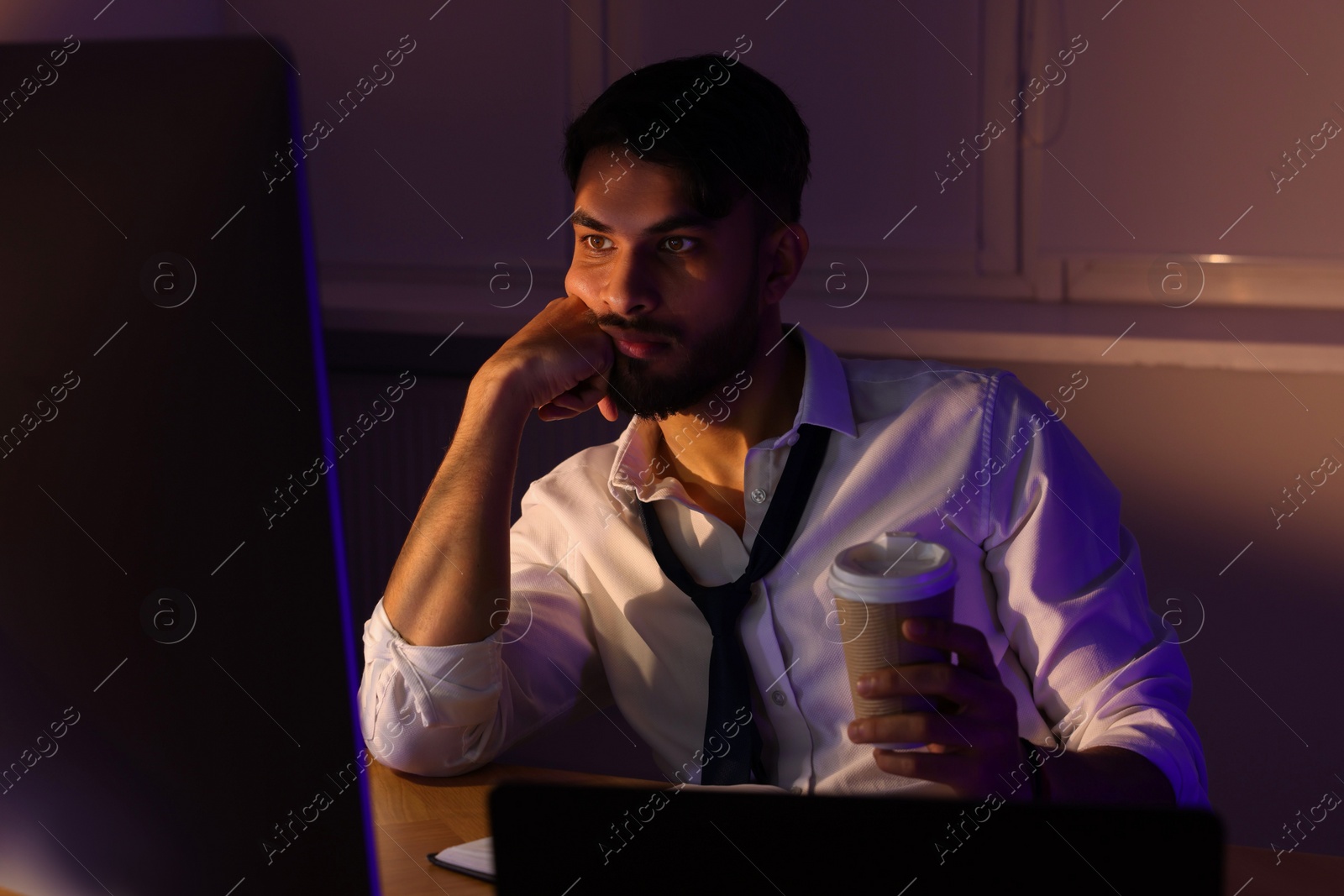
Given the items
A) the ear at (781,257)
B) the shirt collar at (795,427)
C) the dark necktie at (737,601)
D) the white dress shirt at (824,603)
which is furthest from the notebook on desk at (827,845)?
the ear at (781,257)

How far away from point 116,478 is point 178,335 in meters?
0.08

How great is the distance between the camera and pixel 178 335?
50 cm

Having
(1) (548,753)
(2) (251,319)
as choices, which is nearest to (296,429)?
(2) (251,319)

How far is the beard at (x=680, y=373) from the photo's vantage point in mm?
1597

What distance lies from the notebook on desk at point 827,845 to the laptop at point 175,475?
0.11 meters

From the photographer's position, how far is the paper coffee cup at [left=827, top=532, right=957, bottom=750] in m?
0.94

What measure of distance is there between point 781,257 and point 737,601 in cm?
52

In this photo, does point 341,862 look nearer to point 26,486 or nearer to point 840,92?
point 26,486

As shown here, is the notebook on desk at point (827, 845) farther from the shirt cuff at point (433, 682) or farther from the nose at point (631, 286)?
the nose at point (631, 286)

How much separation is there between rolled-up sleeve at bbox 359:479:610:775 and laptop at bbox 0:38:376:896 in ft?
2.71

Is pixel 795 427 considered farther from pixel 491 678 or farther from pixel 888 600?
pixel 888 600

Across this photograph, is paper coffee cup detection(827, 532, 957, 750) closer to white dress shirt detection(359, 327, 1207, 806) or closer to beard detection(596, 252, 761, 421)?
white dress shirt detection(359, 327, 1207, 806)

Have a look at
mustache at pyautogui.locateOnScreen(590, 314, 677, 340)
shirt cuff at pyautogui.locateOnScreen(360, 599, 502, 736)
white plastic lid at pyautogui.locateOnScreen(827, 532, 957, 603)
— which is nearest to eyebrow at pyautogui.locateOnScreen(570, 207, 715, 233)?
mustache at pyautogui.locateOnScreen(590, 314, 677, 340)

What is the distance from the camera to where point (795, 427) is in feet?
5.16
